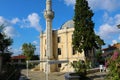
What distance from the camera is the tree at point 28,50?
85.9 m

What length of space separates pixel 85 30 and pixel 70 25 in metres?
13.8

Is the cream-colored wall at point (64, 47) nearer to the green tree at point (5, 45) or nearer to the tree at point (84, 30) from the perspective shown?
the tree at point (84, 30)

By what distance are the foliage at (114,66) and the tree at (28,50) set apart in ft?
246

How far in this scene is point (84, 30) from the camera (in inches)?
1842

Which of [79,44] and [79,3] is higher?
[79,3]

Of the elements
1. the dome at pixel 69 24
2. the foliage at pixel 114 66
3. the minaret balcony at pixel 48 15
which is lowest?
the foliage at pixel 114 66

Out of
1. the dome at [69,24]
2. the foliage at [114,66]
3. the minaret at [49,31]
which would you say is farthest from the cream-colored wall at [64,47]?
the foliage at [114,66]

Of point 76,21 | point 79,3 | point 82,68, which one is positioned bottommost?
point 82,68

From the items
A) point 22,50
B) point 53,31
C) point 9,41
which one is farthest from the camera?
point 22,50

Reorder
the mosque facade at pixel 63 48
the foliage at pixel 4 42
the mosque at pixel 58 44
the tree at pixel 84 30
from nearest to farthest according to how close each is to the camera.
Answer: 1. the foliage at pixel 4 42
2. the tree at pixel 84 30
3. the mosque facade at pixel 63 48
4. the mosque at pixel 58 44

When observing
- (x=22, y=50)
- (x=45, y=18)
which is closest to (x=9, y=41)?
(x=45, y=18)

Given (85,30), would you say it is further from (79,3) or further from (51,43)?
(51,43)

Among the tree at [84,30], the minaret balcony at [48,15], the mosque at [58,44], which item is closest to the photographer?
the tree at [84,30]

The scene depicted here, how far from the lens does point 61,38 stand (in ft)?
190
